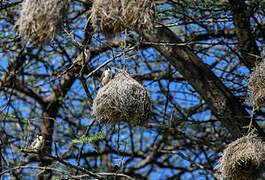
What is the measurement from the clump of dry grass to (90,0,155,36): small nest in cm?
81

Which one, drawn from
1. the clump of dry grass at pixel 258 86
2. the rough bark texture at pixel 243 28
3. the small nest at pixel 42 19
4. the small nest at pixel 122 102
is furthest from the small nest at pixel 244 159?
the small nest at pixel 42 19

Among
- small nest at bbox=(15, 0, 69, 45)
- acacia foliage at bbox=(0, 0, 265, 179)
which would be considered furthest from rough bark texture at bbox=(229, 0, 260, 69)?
small nest at bbox=(15, 0, 69, 45)

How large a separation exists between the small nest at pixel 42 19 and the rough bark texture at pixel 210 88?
3.48 feet

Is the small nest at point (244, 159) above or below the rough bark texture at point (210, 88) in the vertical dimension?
below

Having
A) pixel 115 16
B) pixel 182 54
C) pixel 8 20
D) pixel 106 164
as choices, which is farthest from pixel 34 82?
pixel 115 16

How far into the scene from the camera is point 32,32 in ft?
8.03

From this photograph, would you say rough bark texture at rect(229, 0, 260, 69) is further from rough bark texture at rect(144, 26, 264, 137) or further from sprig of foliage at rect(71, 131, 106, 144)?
sprig of foliage at rect(71, 131, 106, 144)

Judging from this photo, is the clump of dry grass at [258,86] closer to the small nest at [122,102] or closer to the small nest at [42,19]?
the small nest at [122,102]

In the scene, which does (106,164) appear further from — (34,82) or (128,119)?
(128,119)

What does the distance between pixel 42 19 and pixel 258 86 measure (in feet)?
4.83

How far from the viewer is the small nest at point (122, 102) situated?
2.59m

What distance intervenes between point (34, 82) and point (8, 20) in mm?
984

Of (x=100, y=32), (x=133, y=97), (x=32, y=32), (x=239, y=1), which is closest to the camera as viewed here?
(x=32, y=32)

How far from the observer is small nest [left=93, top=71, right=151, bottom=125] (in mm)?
2586
